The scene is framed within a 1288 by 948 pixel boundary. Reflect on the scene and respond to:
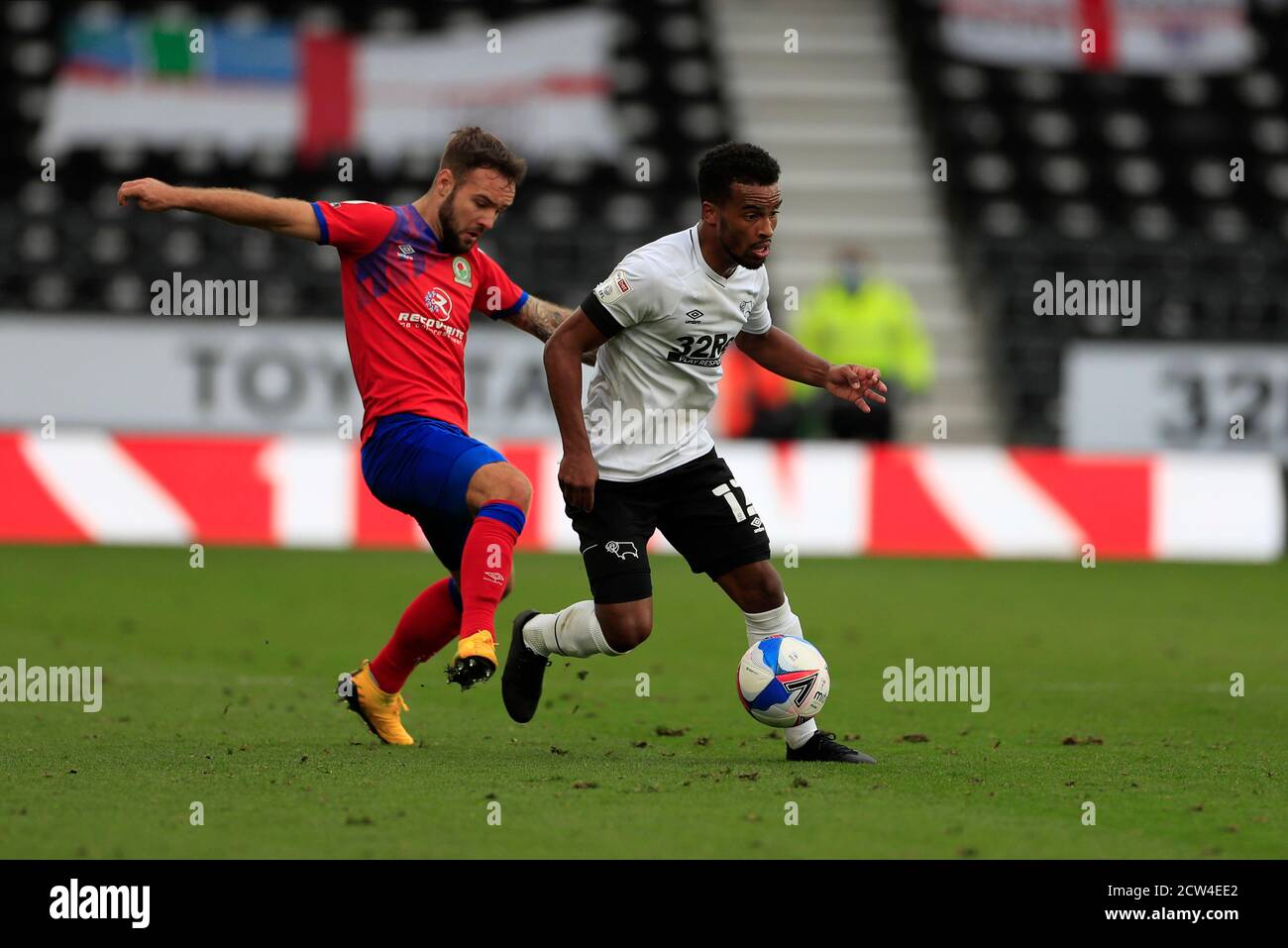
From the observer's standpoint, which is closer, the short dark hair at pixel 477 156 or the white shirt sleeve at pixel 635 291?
the white shirt sleeve at pixel 635 291

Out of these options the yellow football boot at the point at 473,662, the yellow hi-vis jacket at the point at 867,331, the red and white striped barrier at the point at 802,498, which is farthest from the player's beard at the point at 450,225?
the yellow hi-vis jacket at the point at 867,331

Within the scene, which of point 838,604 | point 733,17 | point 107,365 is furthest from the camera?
point 733,17

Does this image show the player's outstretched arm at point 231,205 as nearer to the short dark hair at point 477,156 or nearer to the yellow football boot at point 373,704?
the short dark hair at point 477,156

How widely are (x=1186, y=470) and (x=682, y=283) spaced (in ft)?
33.0

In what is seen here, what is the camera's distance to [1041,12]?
22.5 metres

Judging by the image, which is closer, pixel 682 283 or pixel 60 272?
pixel 682 283

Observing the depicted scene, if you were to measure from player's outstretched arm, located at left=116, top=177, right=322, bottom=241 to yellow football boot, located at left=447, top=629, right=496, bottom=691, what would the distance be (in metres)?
1.43

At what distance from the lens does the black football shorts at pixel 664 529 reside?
6574 millimetres

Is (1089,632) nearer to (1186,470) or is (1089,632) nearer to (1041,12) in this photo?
(1186,470)

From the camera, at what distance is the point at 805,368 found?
696cm

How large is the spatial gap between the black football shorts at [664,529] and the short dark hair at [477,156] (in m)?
1.14

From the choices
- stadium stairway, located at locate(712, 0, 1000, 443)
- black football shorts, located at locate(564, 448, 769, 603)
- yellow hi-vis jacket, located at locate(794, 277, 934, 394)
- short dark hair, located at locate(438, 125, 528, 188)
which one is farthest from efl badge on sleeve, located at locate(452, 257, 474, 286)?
stadium stairway, located at locate(712, 0, 1000, 443)

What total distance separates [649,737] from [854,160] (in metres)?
16.9
